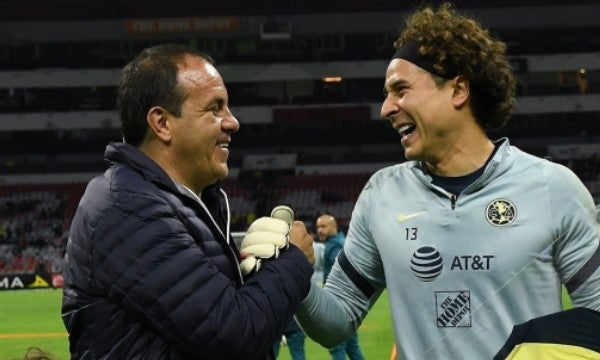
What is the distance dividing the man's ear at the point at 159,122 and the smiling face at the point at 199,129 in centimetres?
2

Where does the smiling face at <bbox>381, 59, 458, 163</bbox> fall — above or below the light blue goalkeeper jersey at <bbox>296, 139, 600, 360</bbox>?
above

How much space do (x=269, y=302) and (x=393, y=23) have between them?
47.4m

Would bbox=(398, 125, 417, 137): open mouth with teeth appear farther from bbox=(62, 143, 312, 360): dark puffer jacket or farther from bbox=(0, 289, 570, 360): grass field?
bbox=(0, 289, 570, 360): grass field

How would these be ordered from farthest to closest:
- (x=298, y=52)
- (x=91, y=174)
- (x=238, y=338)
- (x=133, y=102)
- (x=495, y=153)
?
(x=298, y=52) → (x=91, y=174) → (x=495, y=153) → (x=133, y=102) → (x=238, y=338)

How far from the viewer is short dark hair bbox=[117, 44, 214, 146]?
121 inches

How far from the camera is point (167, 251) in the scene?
2873 millimetres

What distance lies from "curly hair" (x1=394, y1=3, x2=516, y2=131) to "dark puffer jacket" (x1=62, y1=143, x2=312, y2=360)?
97 centimetres

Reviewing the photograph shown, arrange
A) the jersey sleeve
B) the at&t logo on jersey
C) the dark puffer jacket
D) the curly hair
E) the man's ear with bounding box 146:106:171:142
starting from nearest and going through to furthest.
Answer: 1. the dark puffer jacket
2. the man's ear with bounding box 146:106:171:142
3. the jersey sleeve
4. the at&t logo on jersey
5. the curly hair

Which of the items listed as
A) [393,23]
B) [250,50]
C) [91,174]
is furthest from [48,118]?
[393,23]

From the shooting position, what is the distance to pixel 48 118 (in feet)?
164

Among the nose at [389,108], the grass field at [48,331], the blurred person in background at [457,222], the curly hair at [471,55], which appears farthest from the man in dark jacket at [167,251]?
the grass field at [48,331]

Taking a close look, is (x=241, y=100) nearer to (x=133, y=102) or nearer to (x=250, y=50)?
(x=250, y=50)

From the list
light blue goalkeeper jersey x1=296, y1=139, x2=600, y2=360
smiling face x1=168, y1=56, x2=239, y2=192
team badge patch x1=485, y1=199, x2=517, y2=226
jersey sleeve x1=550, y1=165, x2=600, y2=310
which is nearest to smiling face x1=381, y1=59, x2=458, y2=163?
light blue goalkeeper jersey x1=296, y1=139, x2=600, y2=360

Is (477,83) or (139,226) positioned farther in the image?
(477,83)
